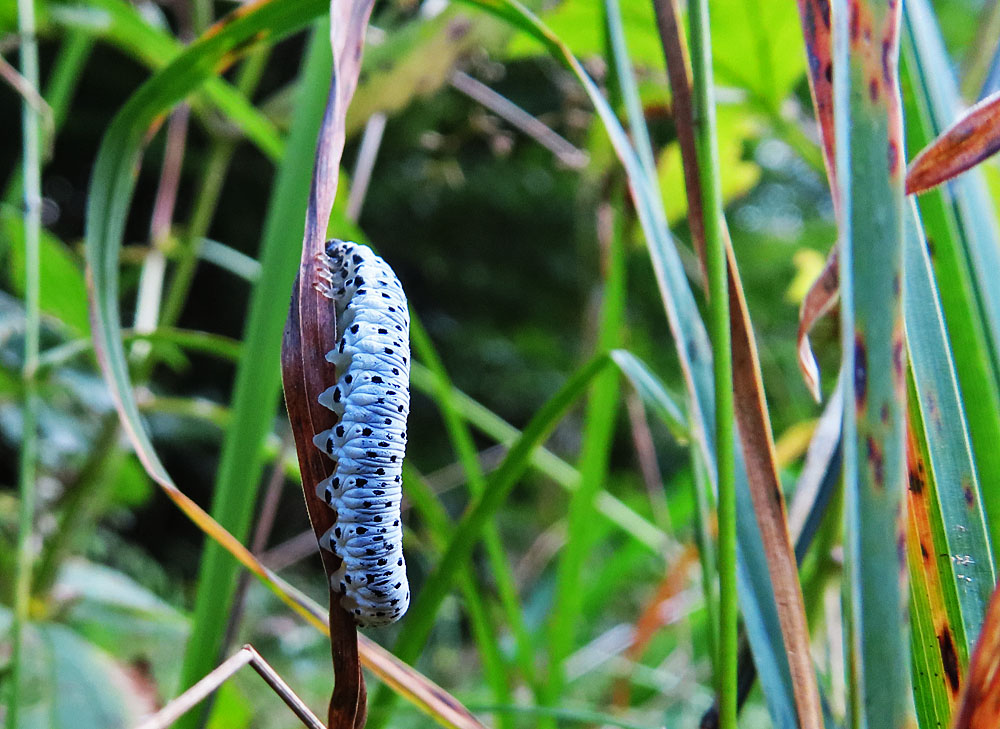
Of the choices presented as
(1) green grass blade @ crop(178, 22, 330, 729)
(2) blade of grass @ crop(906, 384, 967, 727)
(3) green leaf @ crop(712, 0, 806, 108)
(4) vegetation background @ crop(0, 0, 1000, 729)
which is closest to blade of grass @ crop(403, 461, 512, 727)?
(4) vegetation background @ crop(0, 0, 1000, 729)

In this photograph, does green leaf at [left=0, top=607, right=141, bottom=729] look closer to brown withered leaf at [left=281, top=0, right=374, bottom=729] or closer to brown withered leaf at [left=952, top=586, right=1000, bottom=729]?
brown withered leaf at [left=281, top=0, right=374, bottom=729]

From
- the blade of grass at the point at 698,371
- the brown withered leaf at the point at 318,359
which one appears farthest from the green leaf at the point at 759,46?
the brown withered leaf at the point at 318,359

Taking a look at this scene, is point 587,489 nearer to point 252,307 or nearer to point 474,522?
point 474,522

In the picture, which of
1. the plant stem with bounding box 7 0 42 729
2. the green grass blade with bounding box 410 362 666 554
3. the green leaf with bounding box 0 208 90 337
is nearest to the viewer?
the plant stem with bounding box 7 0 42 729

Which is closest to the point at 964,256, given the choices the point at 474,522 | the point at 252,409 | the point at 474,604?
the point at 474,522

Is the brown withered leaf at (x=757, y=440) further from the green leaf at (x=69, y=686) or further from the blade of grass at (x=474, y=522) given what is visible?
the green leaf at (x=69, y=686)

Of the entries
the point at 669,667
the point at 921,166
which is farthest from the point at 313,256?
the point at 669,667
